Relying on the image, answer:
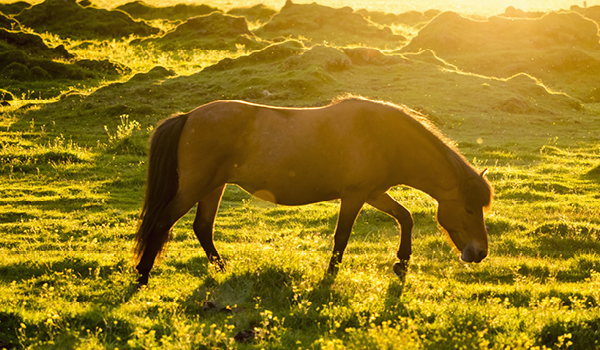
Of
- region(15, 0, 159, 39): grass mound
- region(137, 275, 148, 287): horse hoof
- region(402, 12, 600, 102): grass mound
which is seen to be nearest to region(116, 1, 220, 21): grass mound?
region(15, 0, 159, 39): grass mound

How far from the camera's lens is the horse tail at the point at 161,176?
20.3 ft

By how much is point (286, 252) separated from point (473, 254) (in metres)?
2.58

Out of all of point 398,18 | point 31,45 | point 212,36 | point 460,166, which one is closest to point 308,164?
point 460,166

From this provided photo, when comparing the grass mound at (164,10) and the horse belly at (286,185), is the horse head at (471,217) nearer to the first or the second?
the horse belly at (286,185)

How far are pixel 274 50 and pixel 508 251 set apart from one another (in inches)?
1086

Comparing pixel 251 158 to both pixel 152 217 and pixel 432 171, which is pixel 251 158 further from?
pixel 432 171

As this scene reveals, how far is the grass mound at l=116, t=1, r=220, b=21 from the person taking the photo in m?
73.1

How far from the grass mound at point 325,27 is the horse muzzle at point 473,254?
48.1 metres

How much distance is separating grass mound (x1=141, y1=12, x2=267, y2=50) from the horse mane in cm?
3851

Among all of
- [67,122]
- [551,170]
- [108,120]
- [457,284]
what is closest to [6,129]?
[67,122]

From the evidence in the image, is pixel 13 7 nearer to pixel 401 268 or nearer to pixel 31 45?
pixel 31 45

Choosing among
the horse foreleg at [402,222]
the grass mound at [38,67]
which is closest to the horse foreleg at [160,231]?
the horse foreleg at [402,222]

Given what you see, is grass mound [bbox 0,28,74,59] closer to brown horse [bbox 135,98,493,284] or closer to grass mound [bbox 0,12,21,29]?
grass mound [bbox 0,12,21,29]

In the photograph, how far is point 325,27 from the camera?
5772 centimetres
